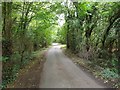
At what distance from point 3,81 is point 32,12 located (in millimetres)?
11023

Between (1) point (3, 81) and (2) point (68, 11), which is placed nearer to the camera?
(1) point (3, 81)

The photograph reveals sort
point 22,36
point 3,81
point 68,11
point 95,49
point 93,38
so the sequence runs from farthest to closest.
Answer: point 68,11
point 93,38
point 95,49
point 22,36
point 3,81

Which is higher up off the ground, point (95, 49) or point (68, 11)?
point (68, 11)

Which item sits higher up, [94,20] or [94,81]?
[94,20]

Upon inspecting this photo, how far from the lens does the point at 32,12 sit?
2186 cm

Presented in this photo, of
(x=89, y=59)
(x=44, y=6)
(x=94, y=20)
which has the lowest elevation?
(x=89, y=59)

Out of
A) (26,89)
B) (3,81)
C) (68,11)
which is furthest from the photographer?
(68,11)

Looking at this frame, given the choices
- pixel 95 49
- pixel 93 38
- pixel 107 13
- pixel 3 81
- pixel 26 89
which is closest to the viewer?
pixel 26 89

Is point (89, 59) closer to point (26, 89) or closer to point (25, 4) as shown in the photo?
point (25, 4)

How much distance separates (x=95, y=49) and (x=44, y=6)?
23.8 ft

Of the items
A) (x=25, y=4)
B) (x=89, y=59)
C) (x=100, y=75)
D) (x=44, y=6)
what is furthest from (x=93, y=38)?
(x=100, y=75)

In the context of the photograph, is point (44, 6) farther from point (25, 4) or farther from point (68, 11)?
point (68, 11)

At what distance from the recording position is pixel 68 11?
27453 millimetres

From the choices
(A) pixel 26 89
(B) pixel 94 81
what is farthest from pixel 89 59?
(A) pixel 26 89
